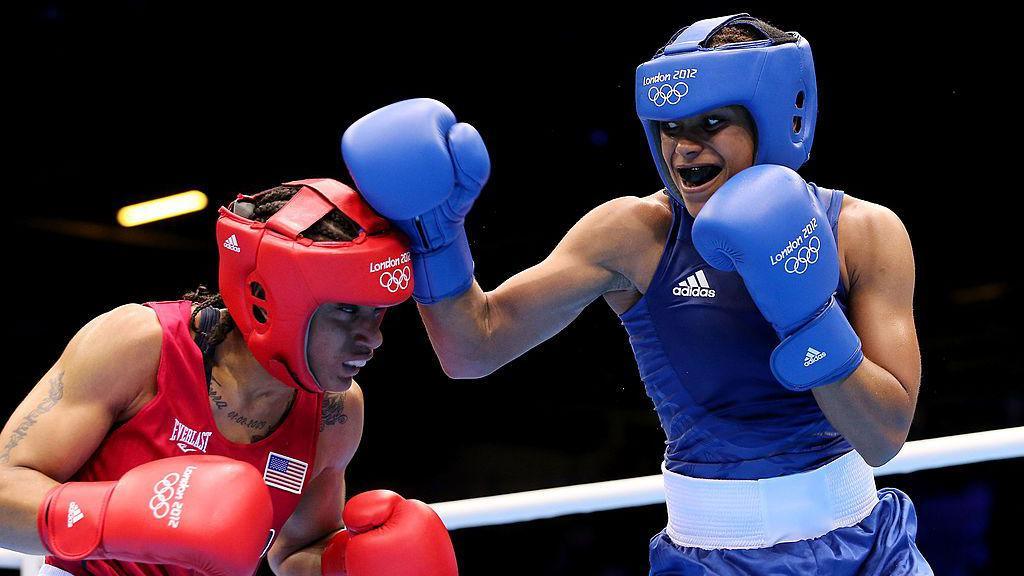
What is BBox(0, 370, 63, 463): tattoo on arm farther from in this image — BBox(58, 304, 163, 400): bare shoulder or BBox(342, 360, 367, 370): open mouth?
BBox(342, 360, 367, 370): open mouth

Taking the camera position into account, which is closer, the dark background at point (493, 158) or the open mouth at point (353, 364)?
the open mouth at point (353, 364)

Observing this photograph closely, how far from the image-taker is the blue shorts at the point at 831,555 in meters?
1.84

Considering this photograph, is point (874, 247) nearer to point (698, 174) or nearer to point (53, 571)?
point (698, 174)

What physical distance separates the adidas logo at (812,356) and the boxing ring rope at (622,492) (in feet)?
2.73

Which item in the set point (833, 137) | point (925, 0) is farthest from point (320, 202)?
point (925, 0)

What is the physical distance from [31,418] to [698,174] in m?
1.18

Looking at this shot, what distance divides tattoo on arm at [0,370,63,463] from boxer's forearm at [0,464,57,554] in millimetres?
31

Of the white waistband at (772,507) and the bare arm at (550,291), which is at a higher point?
the bare arm at (550,291)

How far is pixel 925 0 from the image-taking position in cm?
534

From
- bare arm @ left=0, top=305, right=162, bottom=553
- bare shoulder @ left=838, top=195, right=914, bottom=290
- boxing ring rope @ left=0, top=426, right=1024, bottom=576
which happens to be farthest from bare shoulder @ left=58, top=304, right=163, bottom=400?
bare shoulder @ left=838, top=195, right=914, bottom=290

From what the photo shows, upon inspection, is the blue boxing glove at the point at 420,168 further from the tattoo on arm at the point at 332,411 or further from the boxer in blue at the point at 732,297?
the tattoo on arm at the point at 332,411

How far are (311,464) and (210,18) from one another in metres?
3.27

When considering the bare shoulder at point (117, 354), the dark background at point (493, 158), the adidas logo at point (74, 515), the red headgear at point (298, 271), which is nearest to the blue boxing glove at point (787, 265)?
the red headgear at point (298, 271)

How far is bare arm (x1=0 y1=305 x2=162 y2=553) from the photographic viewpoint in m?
1.68
